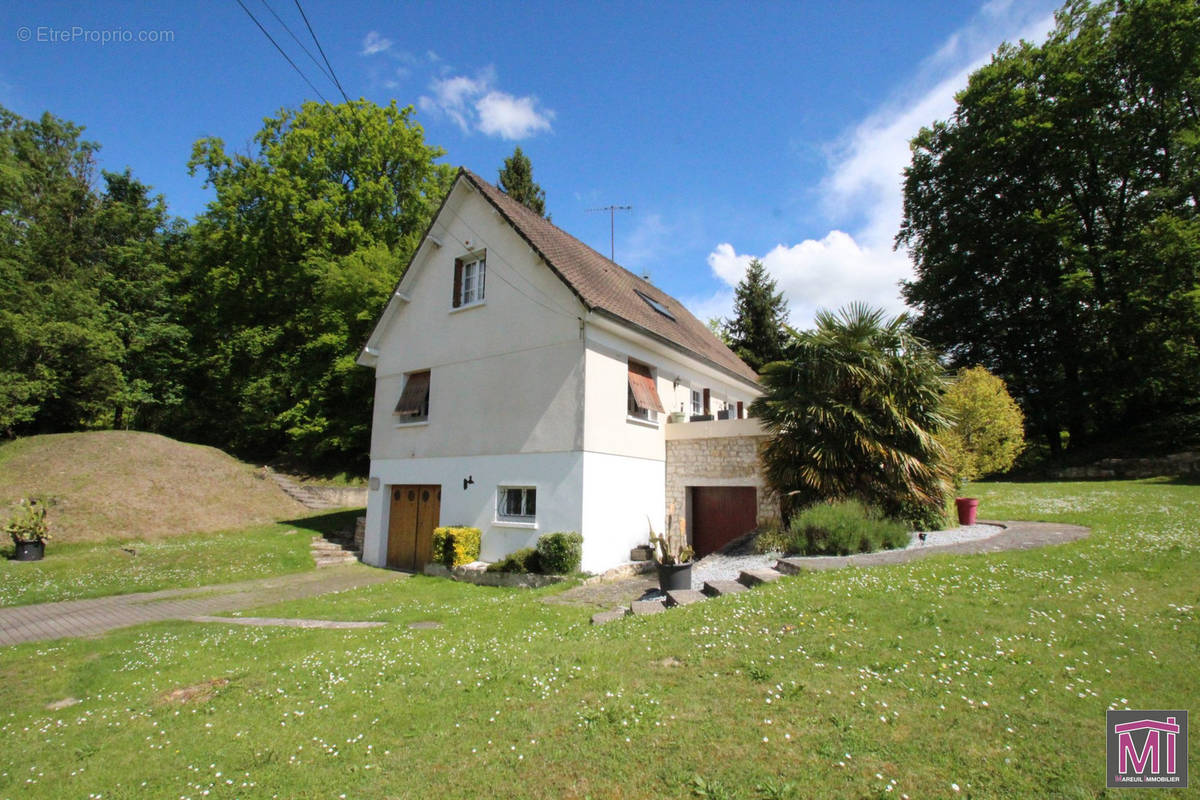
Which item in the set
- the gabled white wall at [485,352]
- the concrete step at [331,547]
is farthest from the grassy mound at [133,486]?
the gabled white wall at [485,352]

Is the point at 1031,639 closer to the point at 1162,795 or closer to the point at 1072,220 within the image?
the point at 1162,795

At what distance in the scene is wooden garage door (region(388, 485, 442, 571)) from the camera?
15.6m

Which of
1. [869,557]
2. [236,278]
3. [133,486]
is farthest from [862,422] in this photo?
[236,278]

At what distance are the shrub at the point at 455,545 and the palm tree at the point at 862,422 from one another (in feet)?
24.8

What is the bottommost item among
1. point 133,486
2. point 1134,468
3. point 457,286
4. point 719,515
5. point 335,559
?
point 335,559

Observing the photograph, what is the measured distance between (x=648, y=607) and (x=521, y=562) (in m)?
5.03

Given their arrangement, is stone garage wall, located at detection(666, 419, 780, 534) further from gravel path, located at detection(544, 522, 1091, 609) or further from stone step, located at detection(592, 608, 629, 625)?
stone step, located at detection(592, 608, 629, 625)

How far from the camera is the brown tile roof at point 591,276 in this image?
13725 millimetres

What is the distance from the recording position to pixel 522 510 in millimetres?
13773

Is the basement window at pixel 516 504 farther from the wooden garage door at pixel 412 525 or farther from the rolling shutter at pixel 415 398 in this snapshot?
the rolling shutter at pixel 415 398

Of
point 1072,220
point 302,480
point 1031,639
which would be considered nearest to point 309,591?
point 1031,639

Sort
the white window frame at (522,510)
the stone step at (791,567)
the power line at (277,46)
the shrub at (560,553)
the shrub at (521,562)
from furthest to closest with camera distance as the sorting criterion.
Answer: the white window frame at (522,510), the shrub at (521,562), the shrub at (560,553), the stone step at (791,567), the power line at (277,46)

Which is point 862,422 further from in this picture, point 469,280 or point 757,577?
point 469,280

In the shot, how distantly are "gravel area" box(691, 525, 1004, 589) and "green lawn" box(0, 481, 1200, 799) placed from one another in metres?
2.74
